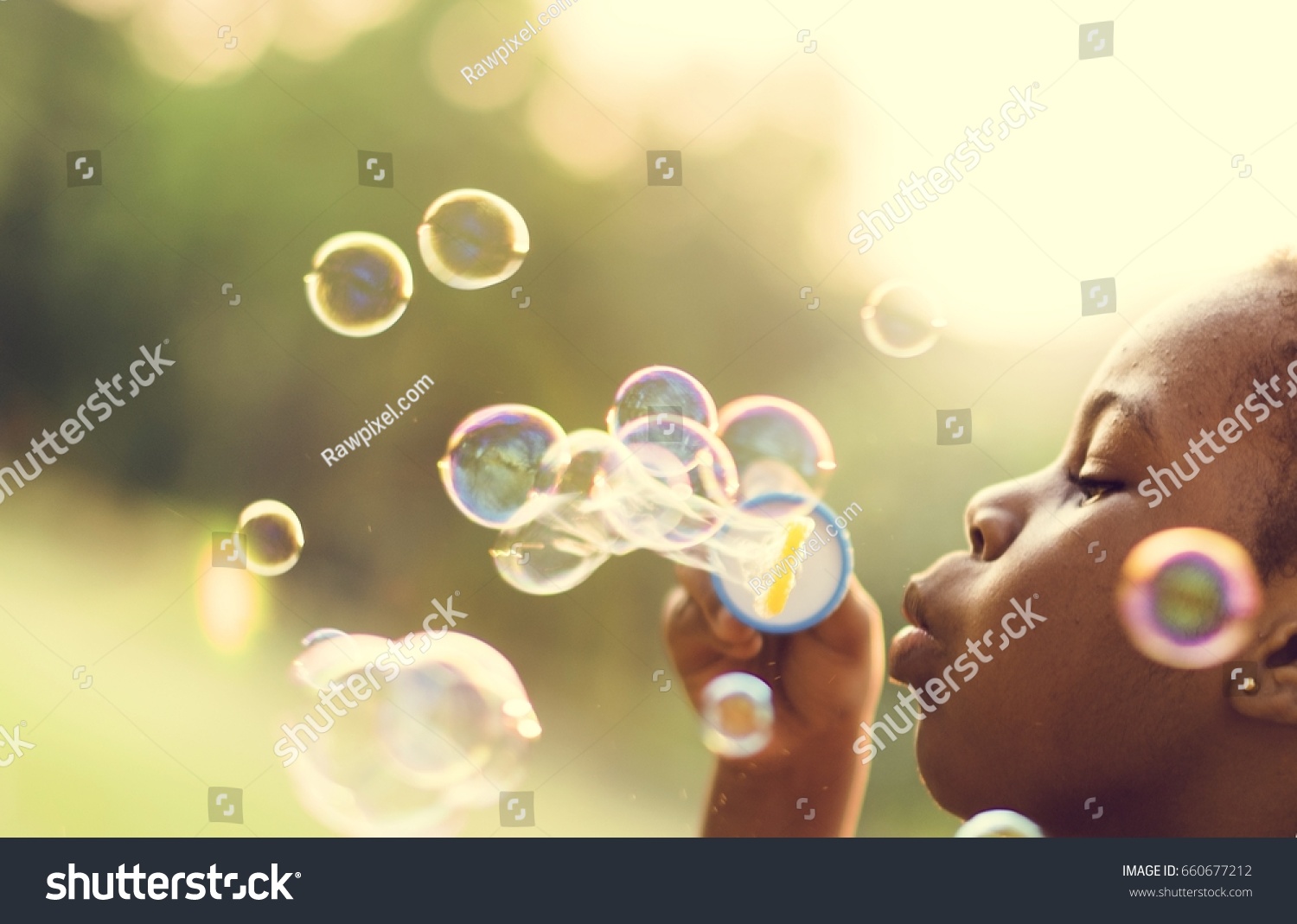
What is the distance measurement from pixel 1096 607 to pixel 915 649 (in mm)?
188

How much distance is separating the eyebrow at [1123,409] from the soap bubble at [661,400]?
501 millimetres

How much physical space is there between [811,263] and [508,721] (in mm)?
1289

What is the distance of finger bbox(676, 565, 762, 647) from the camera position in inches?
48.2

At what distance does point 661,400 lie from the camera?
138 centimetres

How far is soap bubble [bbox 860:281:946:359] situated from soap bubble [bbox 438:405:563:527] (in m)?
0.50

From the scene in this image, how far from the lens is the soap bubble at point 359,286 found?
1.54 metres
